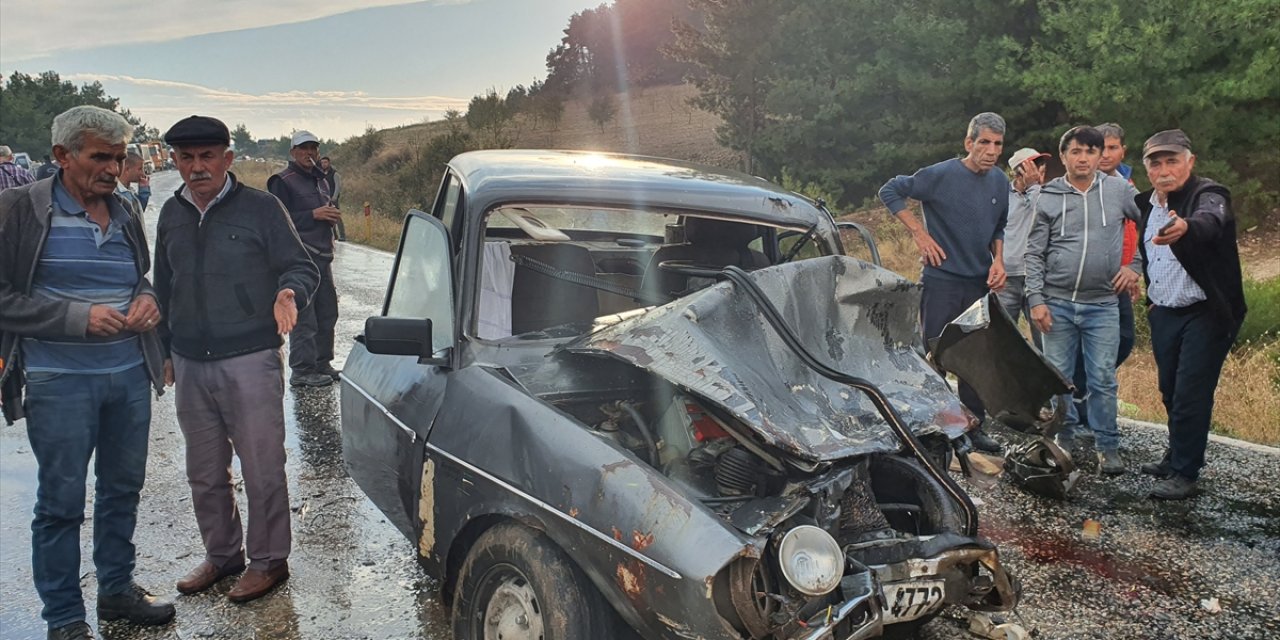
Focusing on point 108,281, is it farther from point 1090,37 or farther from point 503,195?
point 1090,37

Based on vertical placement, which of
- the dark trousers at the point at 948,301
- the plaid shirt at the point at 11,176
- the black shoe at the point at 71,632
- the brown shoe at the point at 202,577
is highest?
the plaid shirt at the point at 11,176

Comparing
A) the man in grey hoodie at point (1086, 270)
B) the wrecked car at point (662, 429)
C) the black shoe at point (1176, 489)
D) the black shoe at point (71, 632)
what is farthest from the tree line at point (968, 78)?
the black shoe at point (71, 632)

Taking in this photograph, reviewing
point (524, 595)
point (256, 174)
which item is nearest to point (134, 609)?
point (524, 595)

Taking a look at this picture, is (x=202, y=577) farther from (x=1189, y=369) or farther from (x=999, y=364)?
(x=1189, y=369)

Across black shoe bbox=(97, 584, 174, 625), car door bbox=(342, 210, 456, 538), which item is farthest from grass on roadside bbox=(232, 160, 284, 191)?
black shoe bbox=(97, 584, 174, 625)

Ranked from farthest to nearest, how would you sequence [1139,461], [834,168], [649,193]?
[834,168], [1139,461], [649,193]

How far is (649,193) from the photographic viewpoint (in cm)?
362

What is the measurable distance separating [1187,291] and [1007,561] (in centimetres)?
184

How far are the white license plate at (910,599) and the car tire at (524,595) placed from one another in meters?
0.76

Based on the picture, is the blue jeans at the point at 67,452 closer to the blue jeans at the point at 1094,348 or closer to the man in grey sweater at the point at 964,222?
the man in grey sweater at the point at 964,222

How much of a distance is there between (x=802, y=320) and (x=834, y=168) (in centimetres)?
2198

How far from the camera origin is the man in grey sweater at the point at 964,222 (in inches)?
217

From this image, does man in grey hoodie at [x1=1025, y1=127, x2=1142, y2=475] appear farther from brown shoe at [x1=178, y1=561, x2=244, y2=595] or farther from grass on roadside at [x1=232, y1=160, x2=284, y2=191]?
grass on roadside at [x1=232, y1=160, x2=284, y2=191]

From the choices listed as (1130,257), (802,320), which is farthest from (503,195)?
(1130,257)
